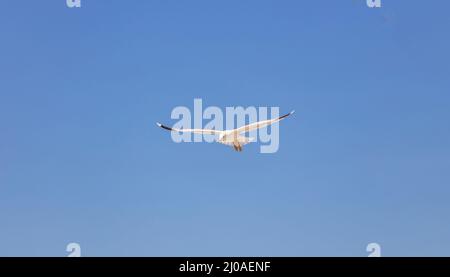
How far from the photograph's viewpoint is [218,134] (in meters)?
83.2
